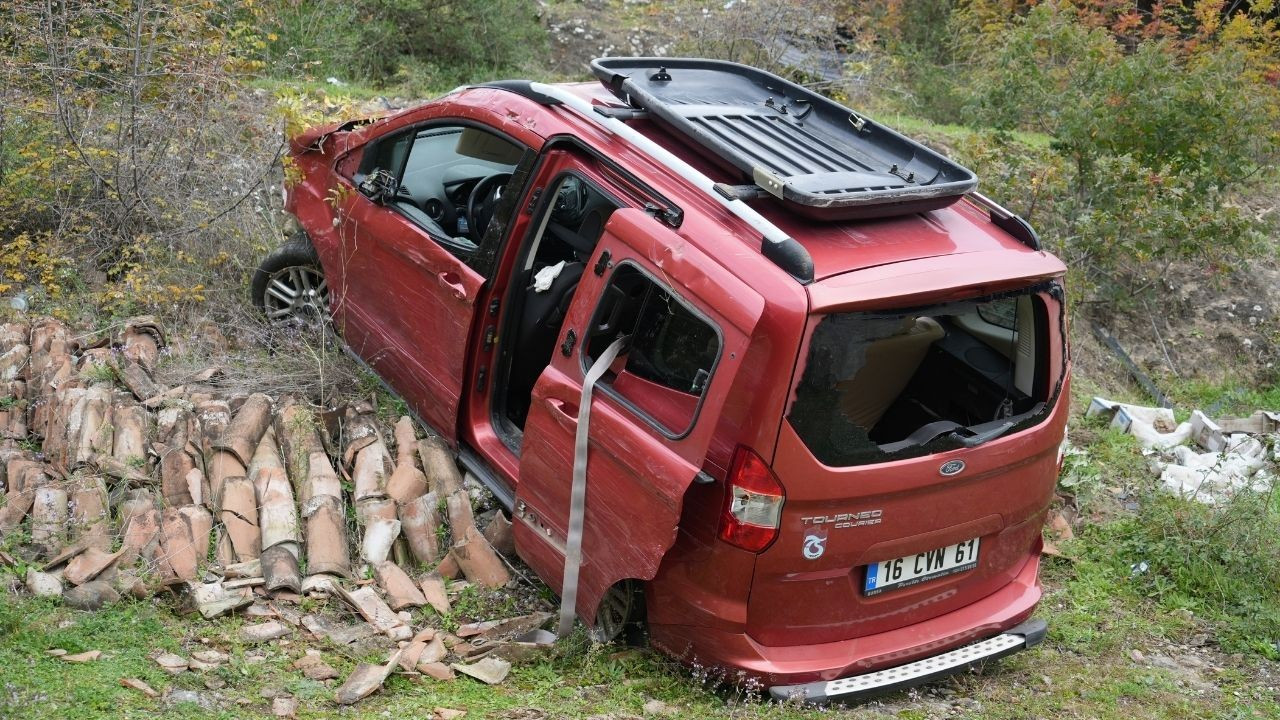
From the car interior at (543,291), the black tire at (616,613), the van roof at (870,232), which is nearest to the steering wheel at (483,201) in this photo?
the car interior at (543,291)

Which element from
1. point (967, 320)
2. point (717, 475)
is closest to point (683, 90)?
point (967, 320)

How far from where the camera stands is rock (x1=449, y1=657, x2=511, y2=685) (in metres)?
3.85

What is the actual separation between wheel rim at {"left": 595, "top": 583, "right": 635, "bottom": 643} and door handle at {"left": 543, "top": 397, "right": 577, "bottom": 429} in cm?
65

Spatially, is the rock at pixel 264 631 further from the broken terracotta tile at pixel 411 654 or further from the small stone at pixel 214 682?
the broken terracotta tile at pixel 411 654

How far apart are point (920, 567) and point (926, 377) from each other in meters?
0.87

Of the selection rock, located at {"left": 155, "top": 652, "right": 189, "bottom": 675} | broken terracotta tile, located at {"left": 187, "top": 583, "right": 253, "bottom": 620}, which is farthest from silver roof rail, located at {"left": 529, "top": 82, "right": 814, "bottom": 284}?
rock, located at {"left": 155, "top": 652, "right": 189, "bottom": 675}

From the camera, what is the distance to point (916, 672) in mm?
3863

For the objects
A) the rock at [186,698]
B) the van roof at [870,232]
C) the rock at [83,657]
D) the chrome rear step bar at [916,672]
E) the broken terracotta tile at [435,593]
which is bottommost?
the broken terracotta tile at [435,593]

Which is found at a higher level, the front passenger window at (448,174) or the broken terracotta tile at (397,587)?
the front passenger window at (448,174)

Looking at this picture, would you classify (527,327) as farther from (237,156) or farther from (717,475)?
(237,156)

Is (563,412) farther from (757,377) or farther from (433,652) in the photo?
(433,652)

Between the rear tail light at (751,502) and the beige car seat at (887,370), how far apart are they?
1.59 ft

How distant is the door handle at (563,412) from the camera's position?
3.90m

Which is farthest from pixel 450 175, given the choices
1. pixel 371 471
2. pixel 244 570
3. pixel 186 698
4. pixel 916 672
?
pixel 916 672
